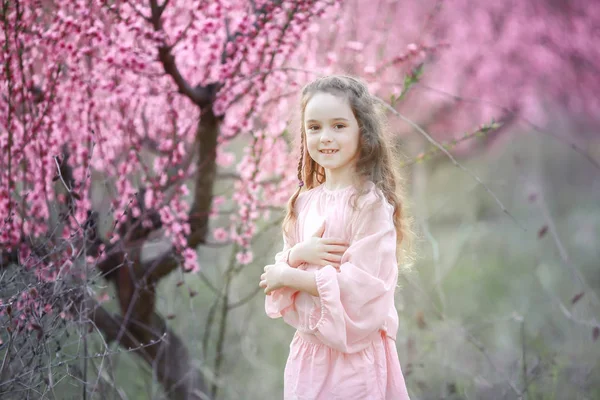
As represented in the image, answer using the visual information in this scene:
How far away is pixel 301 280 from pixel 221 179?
2266 mm

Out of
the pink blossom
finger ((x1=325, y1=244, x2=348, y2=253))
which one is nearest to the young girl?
finger ((x1=325, y1=244, x2=348, y2=253))

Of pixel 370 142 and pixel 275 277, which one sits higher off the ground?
pixel 370 142

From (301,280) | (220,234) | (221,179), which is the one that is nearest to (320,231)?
(301,280)

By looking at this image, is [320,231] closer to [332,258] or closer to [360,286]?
[332,258]

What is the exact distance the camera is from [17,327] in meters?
2.10

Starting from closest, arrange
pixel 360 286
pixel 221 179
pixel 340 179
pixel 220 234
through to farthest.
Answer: pixel 360 286
pixel 340 179
pixel 220 234
pixel 221 179

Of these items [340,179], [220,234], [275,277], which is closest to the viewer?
[275,277]

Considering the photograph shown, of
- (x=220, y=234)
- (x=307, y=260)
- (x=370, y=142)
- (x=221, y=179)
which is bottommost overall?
(x=220, y=234)

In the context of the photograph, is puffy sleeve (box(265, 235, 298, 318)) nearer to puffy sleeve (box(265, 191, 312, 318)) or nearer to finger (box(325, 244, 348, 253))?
puffy sleeve (box(265, 191, 312, 318))

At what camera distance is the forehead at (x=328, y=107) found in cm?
185

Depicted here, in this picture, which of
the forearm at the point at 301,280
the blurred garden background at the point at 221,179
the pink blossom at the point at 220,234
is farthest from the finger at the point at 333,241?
the pink blossom at the point at 220,234

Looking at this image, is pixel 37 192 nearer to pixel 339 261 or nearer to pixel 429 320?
pixel 339 261

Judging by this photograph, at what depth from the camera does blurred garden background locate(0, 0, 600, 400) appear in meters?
2.63

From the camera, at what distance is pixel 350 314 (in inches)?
68.7
